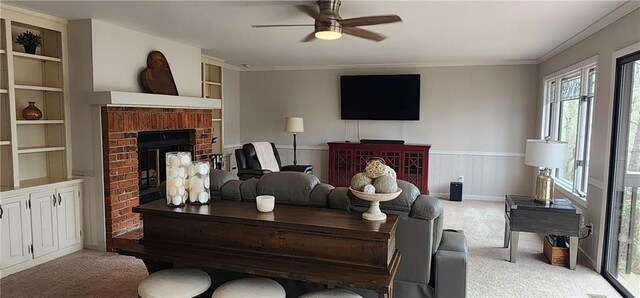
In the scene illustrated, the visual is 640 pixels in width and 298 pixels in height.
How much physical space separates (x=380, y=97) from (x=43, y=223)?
17.3ft

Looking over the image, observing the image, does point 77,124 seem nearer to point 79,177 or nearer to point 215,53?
point 79,177

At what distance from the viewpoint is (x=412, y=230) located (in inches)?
95.5

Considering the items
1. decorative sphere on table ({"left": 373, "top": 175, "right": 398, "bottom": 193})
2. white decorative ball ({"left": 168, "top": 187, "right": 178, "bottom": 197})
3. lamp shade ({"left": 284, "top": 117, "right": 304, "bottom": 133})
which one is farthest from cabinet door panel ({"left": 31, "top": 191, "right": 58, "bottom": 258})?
lamp shade ({"left": 284, "top": 117, "right": 304, "bottom": 133})

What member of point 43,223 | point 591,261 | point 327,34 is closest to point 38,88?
point 43,223

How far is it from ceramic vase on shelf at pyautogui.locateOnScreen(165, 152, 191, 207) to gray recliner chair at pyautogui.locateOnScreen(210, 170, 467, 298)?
45 centimetres

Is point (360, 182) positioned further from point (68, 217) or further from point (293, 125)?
point (293, 125)

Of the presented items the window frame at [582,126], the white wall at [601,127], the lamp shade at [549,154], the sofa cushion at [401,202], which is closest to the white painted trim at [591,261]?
the white wall at [601,127]

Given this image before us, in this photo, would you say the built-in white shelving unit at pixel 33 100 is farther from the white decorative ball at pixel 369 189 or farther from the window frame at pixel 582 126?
the window frame at pixel 582 126

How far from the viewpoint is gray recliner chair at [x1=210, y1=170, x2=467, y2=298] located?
2420mm

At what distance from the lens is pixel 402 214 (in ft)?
7.95

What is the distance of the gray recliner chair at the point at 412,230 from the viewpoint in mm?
2420

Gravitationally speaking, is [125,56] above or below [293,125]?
above

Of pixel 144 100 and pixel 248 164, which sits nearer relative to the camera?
pixel 144 100

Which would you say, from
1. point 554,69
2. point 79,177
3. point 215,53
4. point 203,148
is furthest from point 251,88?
point 554,69
